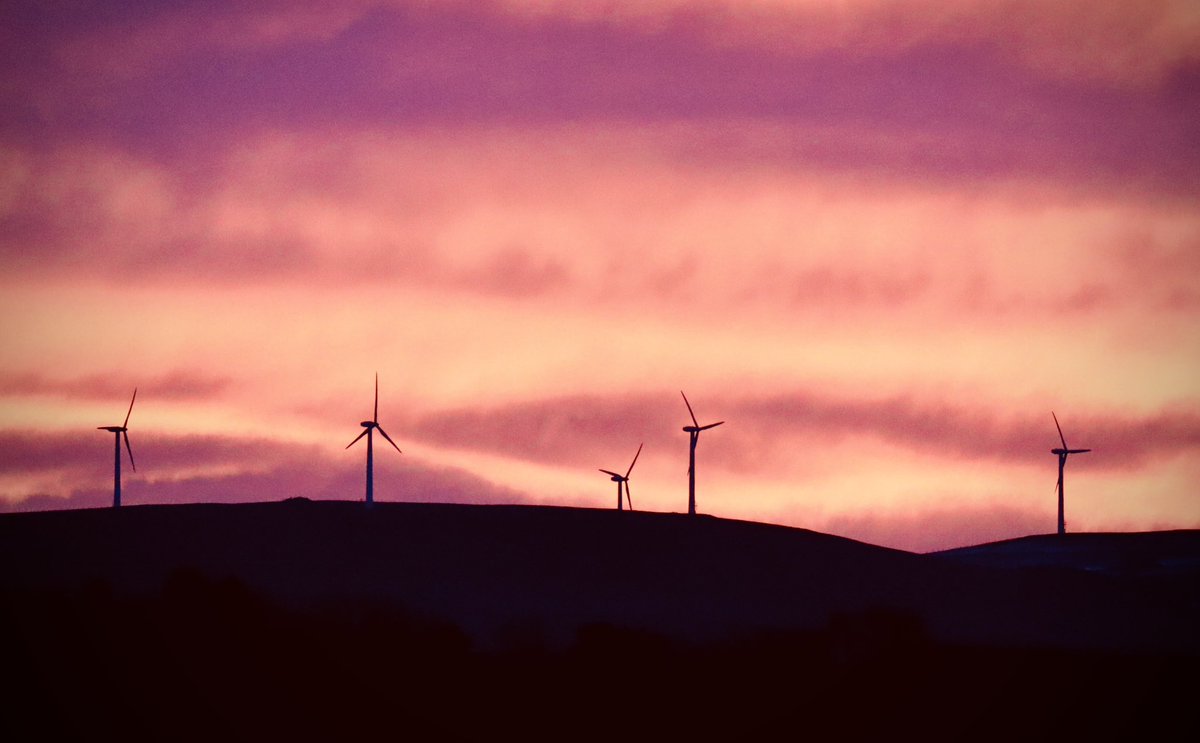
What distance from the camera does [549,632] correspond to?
91875 mm

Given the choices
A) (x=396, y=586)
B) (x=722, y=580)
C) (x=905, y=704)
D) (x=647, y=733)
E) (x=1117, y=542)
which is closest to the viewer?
(x=647, y=733)

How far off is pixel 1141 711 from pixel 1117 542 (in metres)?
68.7

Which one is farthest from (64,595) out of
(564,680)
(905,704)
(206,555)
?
(905,704)

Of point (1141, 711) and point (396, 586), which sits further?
point (396, 586)

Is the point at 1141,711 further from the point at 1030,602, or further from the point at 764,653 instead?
the point at 1030,602

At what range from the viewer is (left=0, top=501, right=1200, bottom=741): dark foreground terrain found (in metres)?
75.2

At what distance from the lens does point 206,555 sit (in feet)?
353

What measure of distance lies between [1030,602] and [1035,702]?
31.6m

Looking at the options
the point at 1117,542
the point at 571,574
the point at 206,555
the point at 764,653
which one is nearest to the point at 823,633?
the point at 764,653

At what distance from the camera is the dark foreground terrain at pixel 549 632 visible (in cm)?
7525

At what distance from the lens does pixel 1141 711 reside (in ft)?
267

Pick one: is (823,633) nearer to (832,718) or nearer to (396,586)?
(832,718)

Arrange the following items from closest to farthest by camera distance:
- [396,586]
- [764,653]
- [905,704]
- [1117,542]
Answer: [905,704] < [764,653] < [396,586] < [1117,542]

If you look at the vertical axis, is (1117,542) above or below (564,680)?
above
